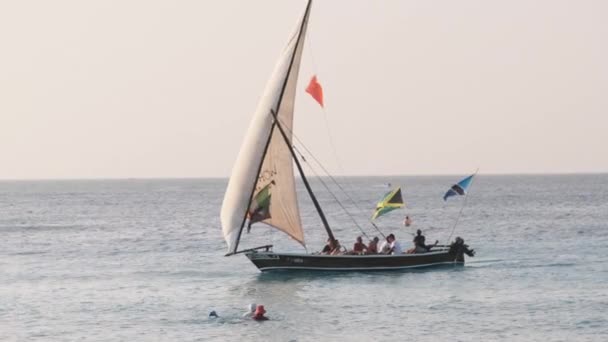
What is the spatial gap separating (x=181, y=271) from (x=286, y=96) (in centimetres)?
1442

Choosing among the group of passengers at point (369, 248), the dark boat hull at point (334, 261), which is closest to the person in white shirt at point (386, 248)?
the group of passengers at point (369, 248)

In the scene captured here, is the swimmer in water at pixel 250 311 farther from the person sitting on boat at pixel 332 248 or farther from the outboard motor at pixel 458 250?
the outboard motor at pixel 458 250

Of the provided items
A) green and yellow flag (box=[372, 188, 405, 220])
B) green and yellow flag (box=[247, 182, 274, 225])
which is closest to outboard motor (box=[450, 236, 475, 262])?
green and yellow flag (box=[372, 188, 405, 220])

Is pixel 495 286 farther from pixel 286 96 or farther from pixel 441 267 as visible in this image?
pixel 286 96

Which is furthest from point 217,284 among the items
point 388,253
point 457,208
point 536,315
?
point 457,208

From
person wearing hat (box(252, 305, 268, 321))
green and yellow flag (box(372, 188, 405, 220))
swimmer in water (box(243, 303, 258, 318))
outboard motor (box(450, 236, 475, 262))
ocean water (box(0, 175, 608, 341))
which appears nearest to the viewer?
ocean water (box(0, 175, 608, 341))

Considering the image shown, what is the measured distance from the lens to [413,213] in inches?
5851

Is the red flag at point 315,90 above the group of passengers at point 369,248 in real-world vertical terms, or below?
above

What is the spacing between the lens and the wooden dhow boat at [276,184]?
55.9 m

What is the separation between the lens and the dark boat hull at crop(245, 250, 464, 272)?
57.6m

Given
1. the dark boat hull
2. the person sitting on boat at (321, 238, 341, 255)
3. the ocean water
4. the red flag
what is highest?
the red flag

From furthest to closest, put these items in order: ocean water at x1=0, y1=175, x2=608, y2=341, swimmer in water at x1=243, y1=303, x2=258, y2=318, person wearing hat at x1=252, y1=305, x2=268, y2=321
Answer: swimmer in water at x1=243, y1=303, x2=258, y2=318 → person wearing hat at x1=252, y1=305, x2=268, y2=321 → ocean water at x1=0, y1=175, x2=608, y2=341

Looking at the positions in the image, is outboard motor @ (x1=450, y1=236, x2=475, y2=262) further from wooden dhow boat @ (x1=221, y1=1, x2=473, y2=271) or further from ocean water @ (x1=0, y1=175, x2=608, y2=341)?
wooden dhow boat @ (x1=221, y1=1, x2=473, y2=271)

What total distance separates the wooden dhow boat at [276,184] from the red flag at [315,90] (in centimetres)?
113
